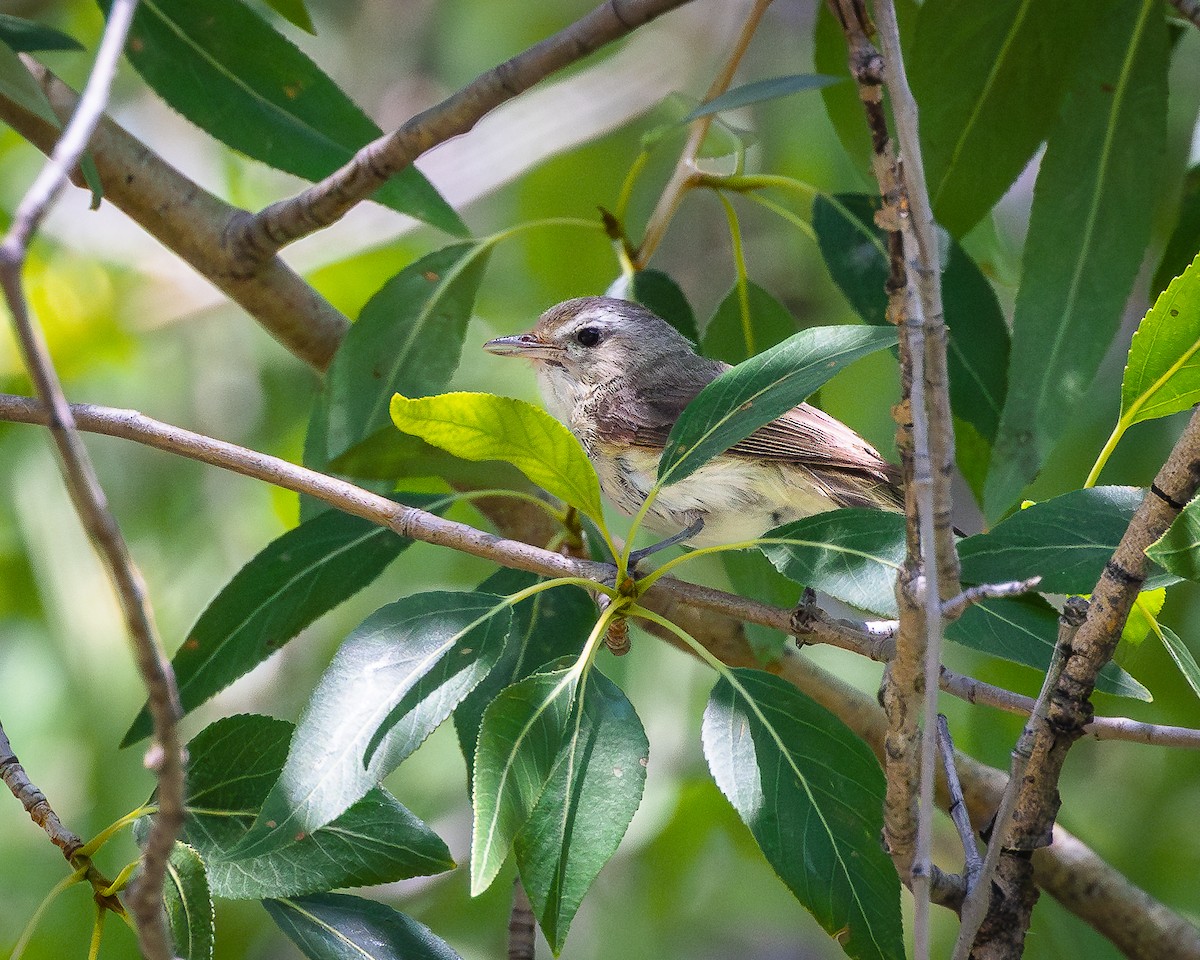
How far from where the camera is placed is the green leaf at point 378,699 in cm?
172

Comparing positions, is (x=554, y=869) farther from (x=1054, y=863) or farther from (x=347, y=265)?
(x=347, y=265)

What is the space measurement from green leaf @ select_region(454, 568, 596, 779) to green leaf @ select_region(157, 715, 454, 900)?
48 cm

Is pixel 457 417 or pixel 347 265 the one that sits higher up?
pixel 347 265

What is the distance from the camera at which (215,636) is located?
2.40m

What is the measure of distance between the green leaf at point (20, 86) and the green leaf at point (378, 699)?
1087 mm

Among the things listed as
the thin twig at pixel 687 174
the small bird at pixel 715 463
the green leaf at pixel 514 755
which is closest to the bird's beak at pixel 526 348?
the small bird at pixel 715 463

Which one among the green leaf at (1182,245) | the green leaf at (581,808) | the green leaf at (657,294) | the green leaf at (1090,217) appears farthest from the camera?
the green leaf at (657,294)

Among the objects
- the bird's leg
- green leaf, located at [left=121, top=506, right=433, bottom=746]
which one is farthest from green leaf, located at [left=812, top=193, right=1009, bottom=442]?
green leaf, located at [left=121, top=506, right=433, bottom=746]

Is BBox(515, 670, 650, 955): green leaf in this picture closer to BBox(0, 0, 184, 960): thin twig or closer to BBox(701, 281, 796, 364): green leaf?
BBox(0, 0, 184, 960): thin twig

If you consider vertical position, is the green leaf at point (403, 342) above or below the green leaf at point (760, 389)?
above

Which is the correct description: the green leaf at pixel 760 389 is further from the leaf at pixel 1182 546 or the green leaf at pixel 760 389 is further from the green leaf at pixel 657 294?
the green leaf at pixel 657 294

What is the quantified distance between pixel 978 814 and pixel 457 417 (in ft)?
5.87

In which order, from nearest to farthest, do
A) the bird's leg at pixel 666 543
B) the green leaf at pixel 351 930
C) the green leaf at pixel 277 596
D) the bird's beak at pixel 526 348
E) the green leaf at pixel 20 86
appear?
1. the green leaf at pixel 351 930
2. the green leaf at pixel 20 86
3. the bird's leg at pixel 666 543
4. the green leaf at pixel 277 596
5. the bird's beak at pixel 526 348

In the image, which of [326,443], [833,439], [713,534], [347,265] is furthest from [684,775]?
[347,265]
